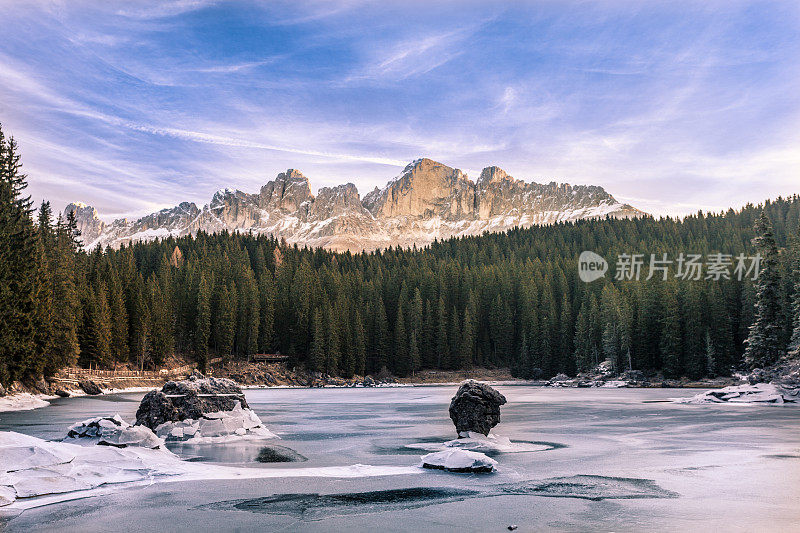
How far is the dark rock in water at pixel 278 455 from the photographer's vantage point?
78.6 feet

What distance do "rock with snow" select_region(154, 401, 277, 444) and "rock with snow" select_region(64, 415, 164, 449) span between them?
248 inches

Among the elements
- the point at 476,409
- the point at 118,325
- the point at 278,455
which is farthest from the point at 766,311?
the point at 118,325

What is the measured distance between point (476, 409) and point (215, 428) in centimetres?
1428

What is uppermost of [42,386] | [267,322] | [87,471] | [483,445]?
[267,322]

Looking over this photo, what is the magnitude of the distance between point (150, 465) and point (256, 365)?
102 metres

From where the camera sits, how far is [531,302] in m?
137

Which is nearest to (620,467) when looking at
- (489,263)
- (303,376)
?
(303,376)

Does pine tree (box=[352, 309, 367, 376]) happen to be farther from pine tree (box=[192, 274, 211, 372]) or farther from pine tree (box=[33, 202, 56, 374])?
pine tree (box=[33, 202, 56, 374])

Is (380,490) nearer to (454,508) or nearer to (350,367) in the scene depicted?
(454,508)

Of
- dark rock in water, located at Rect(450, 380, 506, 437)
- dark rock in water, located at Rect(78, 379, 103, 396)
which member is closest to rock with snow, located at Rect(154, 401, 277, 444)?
dark rock in water, located at Rect(450, 380, 506, 437)

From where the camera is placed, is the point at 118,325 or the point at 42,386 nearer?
the point at 42,386

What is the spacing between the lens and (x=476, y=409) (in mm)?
29016

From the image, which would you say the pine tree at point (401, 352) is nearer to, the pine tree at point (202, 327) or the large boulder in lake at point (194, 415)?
the pine tree at point (202, 327)

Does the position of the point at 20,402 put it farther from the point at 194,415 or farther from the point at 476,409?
the point at 476,409
